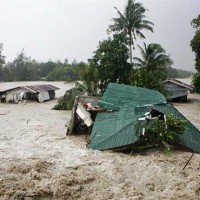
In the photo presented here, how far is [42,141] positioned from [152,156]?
4740mm

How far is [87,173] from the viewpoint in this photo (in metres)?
8.40

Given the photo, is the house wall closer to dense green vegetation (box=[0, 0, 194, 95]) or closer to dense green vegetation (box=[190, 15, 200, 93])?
dense green vegetation (box=[0, 0, 194, 95])

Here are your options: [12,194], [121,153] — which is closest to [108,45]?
[121,153]

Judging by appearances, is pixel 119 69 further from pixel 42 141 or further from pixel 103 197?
pixel 103 197

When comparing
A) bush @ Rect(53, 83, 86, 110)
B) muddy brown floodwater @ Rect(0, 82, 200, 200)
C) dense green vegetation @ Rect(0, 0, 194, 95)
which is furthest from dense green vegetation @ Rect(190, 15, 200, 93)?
muddy brown floodwater @ Rect(0, 82, 200, 200)

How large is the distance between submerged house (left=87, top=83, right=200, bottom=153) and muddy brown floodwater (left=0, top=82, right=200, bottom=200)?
48 centimetres

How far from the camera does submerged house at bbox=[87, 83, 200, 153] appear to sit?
10008mm

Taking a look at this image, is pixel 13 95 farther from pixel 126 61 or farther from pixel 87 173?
pixel 87 173

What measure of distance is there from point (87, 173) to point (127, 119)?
3.18 metres

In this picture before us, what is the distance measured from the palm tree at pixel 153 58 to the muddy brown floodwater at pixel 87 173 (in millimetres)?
16736

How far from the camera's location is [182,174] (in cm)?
845

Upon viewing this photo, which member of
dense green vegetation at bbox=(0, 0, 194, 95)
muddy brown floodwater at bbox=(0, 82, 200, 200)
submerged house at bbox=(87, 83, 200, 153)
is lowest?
muddy brown floodwater at bbox=(0, 82, 200, 200)

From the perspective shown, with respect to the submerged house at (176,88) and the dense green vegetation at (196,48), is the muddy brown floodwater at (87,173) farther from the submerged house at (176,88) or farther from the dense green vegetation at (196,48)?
the submerged house at (176,88)

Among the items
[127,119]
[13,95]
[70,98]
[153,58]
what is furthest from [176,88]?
[127,119]
